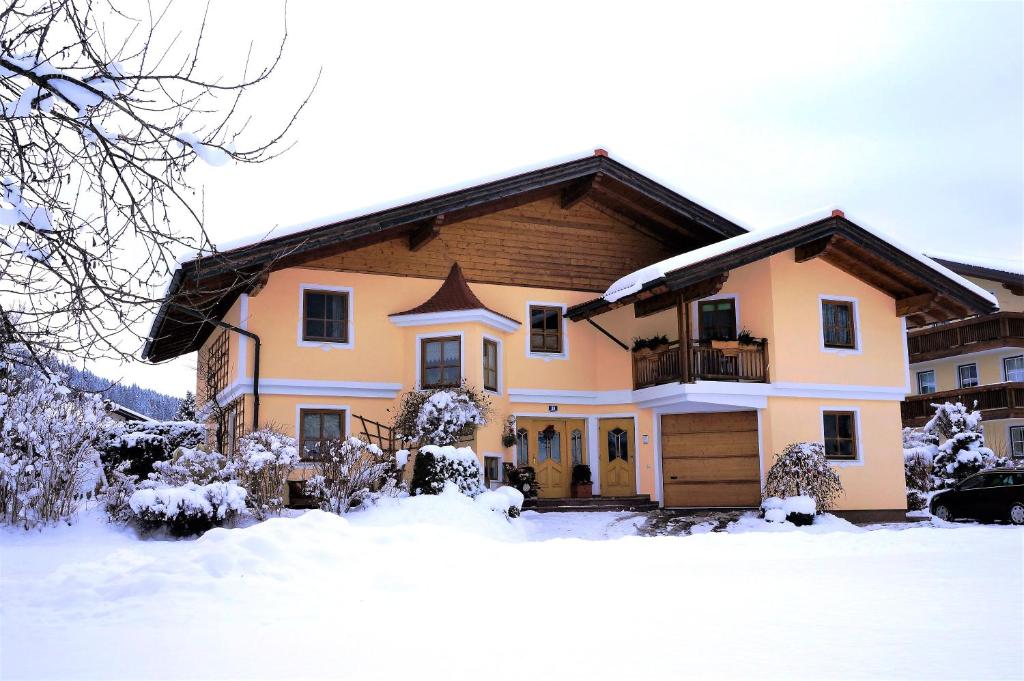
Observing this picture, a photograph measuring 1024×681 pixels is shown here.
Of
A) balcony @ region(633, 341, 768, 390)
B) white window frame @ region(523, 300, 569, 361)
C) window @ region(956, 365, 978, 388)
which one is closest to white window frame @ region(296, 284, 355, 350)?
white window frame @ region(523, 300, 569, 361)

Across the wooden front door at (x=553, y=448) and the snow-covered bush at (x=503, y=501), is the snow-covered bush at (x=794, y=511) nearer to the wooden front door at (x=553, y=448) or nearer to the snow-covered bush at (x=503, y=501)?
the snow-covered bush at (x=503, y=501)

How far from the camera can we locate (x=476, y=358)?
19.0 meters

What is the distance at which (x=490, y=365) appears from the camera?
19656 mm

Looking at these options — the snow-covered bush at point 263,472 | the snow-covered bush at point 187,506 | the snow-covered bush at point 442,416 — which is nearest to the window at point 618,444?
the snow-covered bush at point 442,416

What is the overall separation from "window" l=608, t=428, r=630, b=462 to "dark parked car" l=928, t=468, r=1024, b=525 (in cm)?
617

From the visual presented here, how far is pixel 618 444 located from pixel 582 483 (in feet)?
4.06

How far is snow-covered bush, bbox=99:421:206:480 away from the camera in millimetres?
19297

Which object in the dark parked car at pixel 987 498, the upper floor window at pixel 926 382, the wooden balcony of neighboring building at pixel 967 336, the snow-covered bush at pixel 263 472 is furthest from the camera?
the upper floor window at pixel 926 382

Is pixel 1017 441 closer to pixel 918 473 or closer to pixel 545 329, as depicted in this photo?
pixel 918 473

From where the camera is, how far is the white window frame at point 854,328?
19891 mm

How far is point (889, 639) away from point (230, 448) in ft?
54.7

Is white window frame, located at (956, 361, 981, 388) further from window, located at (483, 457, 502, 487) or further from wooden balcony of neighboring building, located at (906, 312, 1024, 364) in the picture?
window, located at (483, 457, 502, 487)

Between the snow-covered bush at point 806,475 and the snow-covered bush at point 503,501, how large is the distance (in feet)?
16.5

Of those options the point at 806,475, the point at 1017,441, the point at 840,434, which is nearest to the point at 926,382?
the point at 1017,441
